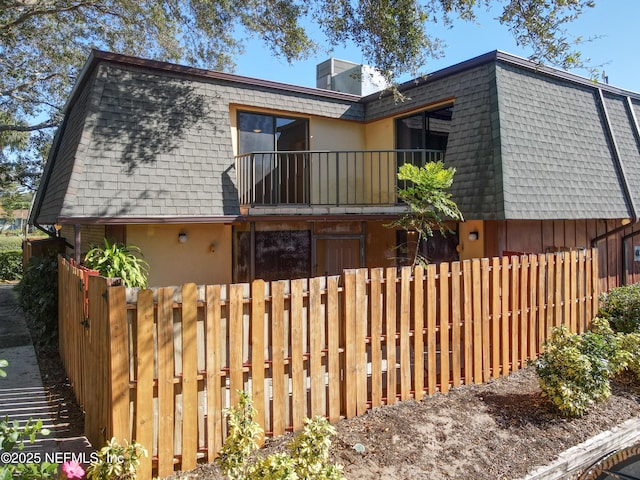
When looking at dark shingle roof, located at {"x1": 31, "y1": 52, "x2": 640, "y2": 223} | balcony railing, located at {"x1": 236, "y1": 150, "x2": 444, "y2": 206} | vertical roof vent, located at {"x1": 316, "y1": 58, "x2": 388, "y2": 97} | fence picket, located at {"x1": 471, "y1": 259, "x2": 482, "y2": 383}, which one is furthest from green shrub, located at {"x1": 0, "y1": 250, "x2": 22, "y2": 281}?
fence picket, located at {"x1": 471, "y1": 259, "x2": 482, "y2": 383}

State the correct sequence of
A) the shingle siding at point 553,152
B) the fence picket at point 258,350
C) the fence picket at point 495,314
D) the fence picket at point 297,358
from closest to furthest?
the fence picket at point 258,350, the fence picket at point 297,358, the fence picket at point 495,314, the shingle siding at point 553,152

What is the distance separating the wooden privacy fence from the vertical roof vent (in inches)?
319

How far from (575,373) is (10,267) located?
70.6ft

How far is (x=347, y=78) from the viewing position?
43.0 ft

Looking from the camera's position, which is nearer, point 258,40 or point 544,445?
point 544,445

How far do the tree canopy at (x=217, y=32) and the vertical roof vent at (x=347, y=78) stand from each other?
1826 millimetres

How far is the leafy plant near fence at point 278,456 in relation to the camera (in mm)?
2895

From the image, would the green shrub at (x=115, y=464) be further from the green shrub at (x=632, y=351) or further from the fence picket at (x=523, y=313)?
the green shrub at (x=632, y=351)

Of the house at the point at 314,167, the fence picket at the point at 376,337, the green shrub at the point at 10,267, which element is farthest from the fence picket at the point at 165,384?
the green shrub at the point at 10,267

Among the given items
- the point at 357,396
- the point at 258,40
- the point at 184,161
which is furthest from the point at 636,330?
the point at 258,40

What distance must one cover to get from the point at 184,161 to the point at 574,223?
334 inches

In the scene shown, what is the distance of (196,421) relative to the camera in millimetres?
3789

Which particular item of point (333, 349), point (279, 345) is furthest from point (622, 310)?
point (279, 345)

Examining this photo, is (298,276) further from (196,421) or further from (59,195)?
(196,421)
